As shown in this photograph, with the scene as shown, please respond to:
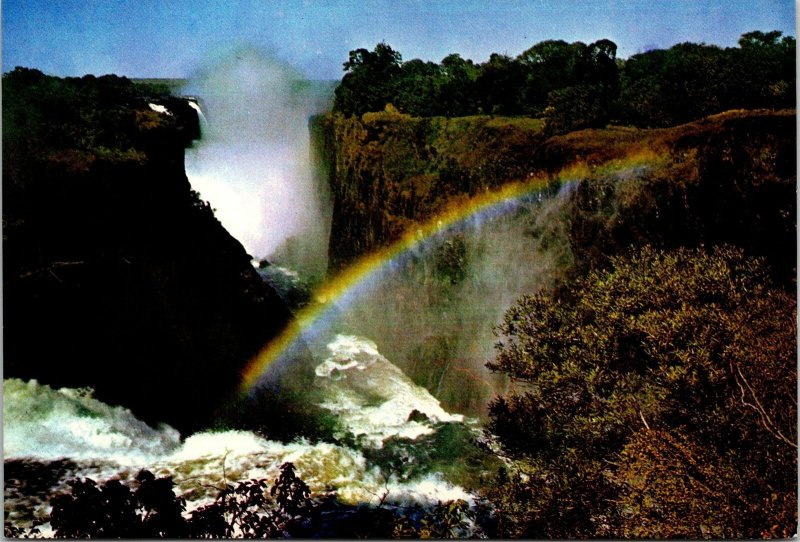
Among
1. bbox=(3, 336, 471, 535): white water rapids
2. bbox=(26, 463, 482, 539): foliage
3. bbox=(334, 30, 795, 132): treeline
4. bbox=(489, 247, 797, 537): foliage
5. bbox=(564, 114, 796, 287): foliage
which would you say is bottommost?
bbox=(3, 336, 471, 535): white water rapids

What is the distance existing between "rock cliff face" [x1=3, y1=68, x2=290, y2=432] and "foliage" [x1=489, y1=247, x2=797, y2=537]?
5.32m

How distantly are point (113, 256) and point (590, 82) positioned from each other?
734cm

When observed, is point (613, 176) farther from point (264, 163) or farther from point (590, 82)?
point (264, 163)

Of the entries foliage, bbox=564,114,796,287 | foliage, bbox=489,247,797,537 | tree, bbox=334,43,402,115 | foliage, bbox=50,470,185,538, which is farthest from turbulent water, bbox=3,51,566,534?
foliage, bbox=50,470,185,538

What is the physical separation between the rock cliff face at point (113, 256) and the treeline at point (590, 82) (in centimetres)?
353

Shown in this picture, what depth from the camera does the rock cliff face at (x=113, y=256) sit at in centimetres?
646

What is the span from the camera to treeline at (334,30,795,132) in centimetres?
629

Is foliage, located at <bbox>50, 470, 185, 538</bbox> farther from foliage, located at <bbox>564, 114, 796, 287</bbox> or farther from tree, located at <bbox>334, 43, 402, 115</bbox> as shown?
tree, located at <bbox>334, 43, 402, 115</bbox>

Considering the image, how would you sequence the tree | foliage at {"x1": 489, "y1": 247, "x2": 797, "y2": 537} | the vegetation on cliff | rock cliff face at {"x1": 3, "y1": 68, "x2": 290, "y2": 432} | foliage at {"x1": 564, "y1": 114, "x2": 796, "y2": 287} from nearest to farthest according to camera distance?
foliage at {"x1": 489, "y1": 247, "x2": 797, "y2": 537} < the vegetation on cliff < foliage at {"x1": 564, "y1": 114, "x2": 796, "y2": 287} < rock cliff face at {"x1": 3, "y1": 68, "x2": 290, "y2": 432} < the tree

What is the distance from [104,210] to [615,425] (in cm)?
684

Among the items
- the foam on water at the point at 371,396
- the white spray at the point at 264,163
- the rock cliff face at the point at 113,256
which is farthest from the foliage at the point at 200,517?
the white spray at the point at 264,163

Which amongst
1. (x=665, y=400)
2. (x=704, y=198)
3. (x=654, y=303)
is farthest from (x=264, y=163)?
(x=665, y=400)

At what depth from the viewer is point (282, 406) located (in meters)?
8.95

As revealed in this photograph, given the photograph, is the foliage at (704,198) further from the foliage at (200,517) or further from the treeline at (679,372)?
the foliage at (200,517)
